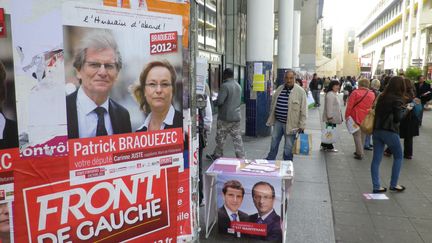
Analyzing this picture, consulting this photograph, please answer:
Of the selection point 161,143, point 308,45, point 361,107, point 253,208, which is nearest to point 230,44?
point 361,107

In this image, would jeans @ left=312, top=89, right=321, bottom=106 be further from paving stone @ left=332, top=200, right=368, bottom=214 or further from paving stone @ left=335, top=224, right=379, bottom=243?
paving stone @ left=335, top=224, right=379, bottom=243

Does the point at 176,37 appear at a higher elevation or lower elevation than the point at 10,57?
higher

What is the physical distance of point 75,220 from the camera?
2100 millimetres

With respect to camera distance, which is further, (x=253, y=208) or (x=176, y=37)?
(x=253, y=208)

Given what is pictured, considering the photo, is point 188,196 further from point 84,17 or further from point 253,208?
point 84,17

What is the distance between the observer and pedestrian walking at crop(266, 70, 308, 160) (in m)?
6.11

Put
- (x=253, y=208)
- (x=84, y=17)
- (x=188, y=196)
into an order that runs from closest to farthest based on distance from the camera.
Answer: (x=84, y=17) < (x=188, y=196) < (x=253, y=208)

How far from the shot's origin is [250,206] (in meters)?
3.64

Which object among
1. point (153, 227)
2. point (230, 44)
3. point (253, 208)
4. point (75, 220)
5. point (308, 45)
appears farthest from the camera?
point (308, 45)

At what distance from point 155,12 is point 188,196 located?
4.23 feet

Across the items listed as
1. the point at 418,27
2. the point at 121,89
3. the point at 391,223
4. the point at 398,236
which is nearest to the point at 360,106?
the point at 391,223

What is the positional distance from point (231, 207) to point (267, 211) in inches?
14.1

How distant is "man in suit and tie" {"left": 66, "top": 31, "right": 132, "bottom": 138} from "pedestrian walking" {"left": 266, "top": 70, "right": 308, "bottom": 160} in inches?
171

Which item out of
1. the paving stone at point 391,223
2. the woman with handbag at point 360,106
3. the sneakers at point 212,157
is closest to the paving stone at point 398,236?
the paving stone at point 391,223
